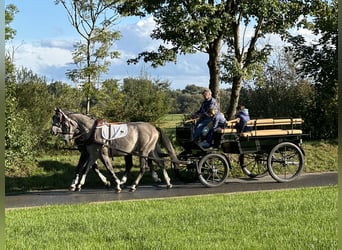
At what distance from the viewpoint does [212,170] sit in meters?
12.7

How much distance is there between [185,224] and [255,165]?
7734 mm

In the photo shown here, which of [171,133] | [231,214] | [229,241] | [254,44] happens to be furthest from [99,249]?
[171,133]

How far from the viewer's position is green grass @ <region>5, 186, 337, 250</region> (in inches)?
241

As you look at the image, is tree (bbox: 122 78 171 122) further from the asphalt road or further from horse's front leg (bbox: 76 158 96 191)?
horse's front leg (bbox: 76 158 96 191)

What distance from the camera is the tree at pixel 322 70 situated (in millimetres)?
18969

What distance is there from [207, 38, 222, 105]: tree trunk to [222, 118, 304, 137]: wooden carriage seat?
11.6 ft

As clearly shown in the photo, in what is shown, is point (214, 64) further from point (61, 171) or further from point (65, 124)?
point (65, 124)

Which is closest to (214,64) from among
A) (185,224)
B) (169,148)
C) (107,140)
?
(169,148)

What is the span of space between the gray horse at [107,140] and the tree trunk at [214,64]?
170 inches

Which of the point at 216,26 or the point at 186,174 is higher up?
the point at 216,26

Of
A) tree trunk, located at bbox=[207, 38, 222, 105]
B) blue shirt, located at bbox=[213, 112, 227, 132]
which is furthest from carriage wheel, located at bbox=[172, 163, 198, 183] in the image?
tree trunk, located at bbox=[207, 38, 222, 105]

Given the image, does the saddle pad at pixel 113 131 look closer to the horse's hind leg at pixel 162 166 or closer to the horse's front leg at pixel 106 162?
the horse's front leg at pixel 106 162

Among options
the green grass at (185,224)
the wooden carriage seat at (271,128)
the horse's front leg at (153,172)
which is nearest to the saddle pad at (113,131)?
the horse's front leg at (153,172)

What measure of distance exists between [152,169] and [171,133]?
6.90 m
